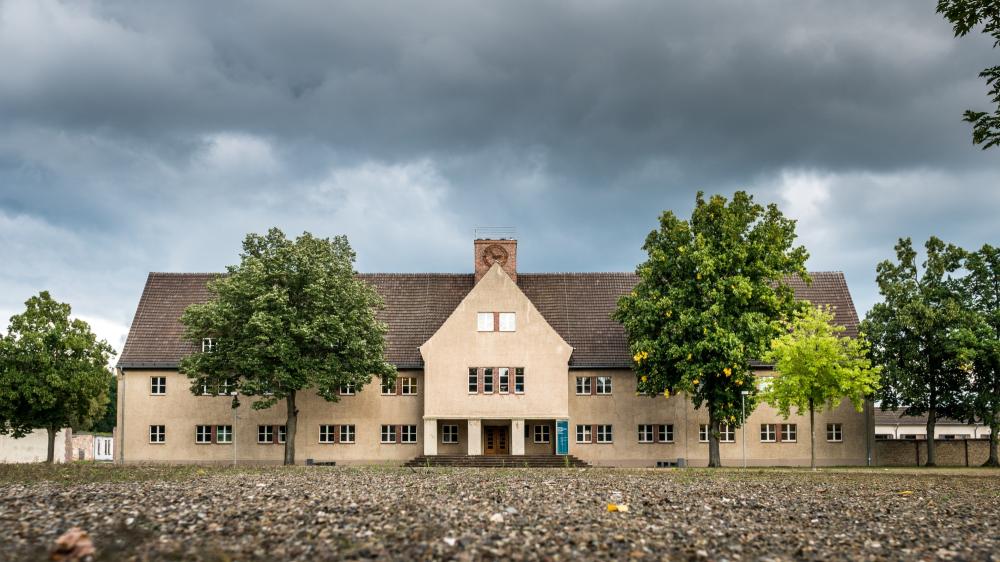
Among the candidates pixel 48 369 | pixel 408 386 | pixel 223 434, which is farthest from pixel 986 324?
pixel 48 369

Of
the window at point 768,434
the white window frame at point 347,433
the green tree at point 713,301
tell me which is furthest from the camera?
the window at point 768,434

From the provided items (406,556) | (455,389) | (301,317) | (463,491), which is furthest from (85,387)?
(406,556)

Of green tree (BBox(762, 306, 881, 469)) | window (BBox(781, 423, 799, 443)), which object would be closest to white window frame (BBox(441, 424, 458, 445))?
green tree (BBox(762, 306, 881, 469))

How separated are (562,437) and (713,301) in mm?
12866

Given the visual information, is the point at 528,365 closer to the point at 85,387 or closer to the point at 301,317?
the point at 301,317

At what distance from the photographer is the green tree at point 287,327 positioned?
51.1 metres

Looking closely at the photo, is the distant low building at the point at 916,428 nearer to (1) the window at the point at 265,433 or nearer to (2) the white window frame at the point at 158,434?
(1) the window at the point at 265,433

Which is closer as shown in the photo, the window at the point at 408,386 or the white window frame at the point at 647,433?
the white window frame at the point at 647,433

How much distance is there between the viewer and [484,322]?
5797 centimetres

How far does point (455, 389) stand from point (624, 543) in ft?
128

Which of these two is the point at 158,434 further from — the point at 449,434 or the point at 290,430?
the point at 449,434

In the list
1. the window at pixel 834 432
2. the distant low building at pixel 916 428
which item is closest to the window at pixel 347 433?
the window at pixel 834 432

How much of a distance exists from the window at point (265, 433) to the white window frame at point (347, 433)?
13.5 ft

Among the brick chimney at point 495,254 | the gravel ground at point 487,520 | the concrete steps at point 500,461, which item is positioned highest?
the brick chimney at point 495,254
